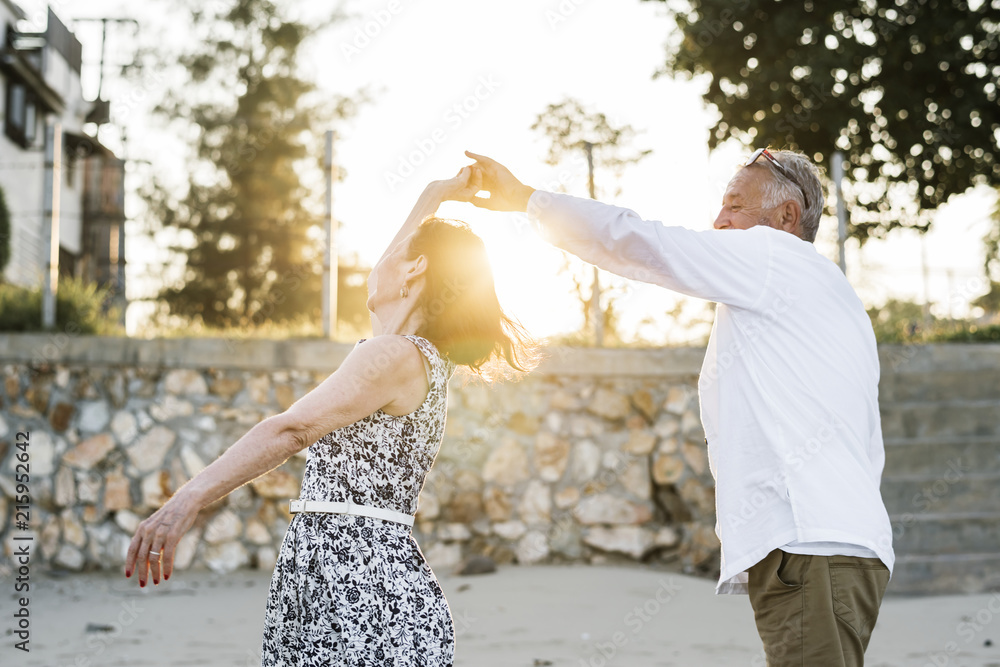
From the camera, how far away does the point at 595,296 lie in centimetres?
691

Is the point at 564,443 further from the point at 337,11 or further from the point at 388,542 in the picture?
the point at 337,11

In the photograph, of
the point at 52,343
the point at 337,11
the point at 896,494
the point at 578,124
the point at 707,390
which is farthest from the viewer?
the point at 337,11

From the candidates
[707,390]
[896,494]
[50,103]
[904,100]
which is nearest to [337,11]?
[50,103]

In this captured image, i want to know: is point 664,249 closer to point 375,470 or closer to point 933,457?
point 375,470

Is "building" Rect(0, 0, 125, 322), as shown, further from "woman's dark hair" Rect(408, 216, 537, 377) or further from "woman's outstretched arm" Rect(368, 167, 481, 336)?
"woman's dark hair" Rect(408, 216, 537, 377)

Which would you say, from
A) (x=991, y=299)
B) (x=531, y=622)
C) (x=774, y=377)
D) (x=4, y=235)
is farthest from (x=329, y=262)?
(x=991, y=299)

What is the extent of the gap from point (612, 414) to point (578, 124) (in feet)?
8.49

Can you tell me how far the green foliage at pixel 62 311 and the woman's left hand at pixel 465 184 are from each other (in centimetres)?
523

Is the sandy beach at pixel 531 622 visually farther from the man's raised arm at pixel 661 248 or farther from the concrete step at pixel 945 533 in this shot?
the man's raised arm at pixel 661 248

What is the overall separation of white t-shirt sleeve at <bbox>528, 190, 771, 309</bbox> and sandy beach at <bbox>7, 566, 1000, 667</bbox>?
2.84 meters

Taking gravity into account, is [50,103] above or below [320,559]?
above

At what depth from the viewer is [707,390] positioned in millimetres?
2070

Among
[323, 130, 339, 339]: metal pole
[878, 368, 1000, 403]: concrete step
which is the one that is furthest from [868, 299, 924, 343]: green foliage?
[323, 130, 339, 339]: metal pole

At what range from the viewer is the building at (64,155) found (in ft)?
60.6
